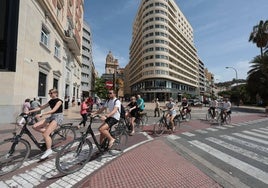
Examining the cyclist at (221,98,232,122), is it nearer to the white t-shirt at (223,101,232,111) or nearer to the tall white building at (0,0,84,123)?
the white t-shirt at (223,101,232,111)

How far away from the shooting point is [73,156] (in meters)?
4.37

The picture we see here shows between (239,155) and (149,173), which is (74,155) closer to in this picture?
(149,173)

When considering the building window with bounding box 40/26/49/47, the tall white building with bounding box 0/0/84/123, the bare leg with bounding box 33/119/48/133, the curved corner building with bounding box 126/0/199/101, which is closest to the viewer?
the bare leg with bounding box 33/119/48/133

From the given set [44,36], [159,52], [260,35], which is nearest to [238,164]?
[44,36]

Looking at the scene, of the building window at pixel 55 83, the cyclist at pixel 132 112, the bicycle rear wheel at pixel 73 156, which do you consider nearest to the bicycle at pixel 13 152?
the bicycle rear wheel at pixel 73 156

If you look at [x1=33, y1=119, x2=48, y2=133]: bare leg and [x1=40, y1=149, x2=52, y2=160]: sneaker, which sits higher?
[x1=33, y1=119, x2=48, y2=133]: bare leg

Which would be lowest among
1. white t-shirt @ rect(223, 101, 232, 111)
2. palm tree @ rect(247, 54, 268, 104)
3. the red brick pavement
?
the red brick pavement

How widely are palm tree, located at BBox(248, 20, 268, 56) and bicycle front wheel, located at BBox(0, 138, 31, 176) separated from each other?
49.4m

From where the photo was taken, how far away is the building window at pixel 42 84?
49.7 feet

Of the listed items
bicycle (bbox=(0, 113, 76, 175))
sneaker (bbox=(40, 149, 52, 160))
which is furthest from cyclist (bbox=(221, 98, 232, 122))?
bicycle (bbox=(0, 113, 76, 175))

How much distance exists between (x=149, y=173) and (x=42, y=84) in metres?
14.2

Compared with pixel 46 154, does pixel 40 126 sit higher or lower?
higher

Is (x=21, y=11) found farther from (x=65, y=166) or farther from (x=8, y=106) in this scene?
(x=65, y=166)

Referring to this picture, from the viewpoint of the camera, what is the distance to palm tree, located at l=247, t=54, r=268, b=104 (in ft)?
122
